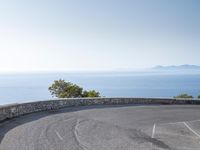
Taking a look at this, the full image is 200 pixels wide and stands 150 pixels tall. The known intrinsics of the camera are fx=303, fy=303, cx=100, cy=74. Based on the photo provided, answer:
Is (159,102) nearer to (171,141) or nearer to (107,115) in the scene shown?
(107,115)

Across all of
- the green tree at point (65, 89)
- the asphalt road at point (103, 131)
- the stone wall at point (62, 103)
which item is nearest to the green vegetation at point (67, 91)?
the green tree at point (65, 89)

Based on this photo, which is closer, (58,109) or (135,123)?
(135,123)

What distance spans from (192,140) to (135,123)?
15.2ft

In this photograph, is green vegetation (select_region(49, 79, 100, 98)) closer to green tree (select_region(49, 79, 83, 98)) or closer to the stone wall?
green tree (select_region(49, 79, 83, 98))

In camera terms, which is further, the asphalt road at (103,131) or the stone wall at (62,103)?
the stone wall at (62,103)

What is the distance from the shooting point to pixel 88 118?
19.8 metres

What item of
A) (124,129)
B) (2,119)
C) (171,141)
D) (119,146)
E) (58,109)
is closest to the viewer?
(119,146)

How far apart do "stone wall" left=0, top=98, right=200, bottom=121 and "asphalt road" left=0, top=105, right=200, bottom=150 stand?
0.81 meters

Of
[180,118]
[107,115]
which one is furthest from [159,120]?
[107,115]

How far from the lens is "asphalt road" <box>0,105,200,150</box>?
41.6ft

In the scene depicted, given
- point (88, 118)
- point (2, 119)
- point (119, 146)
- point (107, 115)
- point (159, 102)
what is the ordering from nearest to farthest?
point (119, 146) → point (2, 119) → point (88, 118) → point (107, 115) → point (159, 102)

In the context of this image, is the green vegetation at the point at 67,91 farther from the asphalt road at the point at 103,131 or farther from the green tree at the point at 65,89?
the asphalt road at the point at 103,131

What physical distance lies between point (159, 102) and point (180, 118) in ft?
30.3

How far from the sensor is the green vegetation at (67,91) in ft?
181
